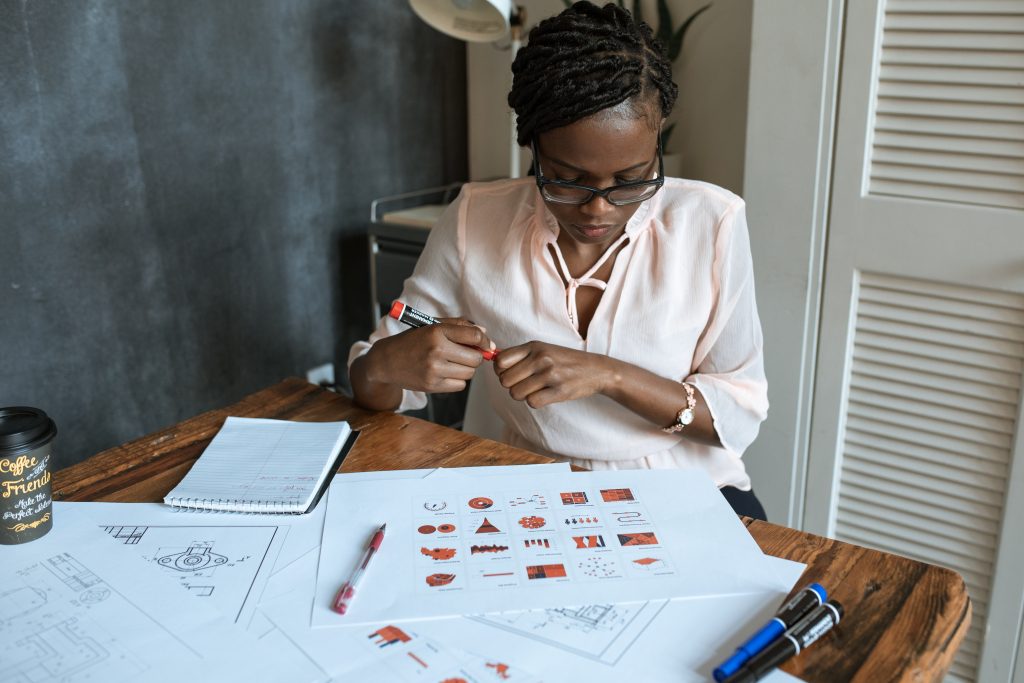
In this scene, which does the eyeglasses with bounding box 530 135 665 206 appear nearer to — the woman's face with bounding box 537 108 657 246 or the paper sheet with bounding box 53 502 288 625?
the woman's face with bounding box 537 108 657 246

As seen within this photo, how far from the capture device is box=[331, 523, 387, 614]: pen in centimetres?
88

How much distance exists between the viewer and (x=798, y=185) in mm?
1754

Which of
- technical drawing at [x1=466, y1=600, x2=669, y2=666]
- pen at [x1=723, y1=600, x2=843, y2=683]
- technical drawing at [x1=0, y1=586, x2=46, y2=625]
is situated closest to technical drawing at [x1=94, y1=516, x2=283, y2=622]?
technical drawing at [x1=0, y1=586, x2=46, y2=625]

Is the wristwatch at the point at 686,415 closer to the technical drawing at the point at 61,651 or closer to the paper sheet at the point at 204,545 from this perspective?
the paper sheet at the point at 204,545

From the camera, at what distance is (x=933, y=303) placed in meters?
1.72

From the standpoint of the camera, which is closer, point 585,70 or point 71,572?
point 71,572

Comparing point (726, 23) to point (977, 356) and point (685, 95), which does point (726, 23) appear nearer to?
point (685, 95)

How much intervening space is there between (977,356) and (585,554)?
1104 mm

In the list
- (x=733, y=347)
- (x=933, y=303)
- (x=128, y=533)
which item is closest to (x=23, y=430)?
(x=128, y=533)

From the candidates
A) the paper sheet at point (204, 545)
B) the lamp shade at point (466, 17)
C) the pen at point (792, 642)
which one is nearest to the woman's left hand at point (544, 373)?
the paper sheet at point (204, 545)

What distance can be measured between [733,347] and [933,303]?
562 mm

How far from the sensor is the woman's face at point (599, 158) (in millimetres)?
1188

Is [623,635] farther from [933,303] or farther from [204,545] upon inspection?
[933,303]

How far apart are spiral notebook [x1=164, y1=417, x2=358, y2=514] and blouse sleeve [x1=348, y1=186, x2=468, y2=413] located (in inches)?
9.0
